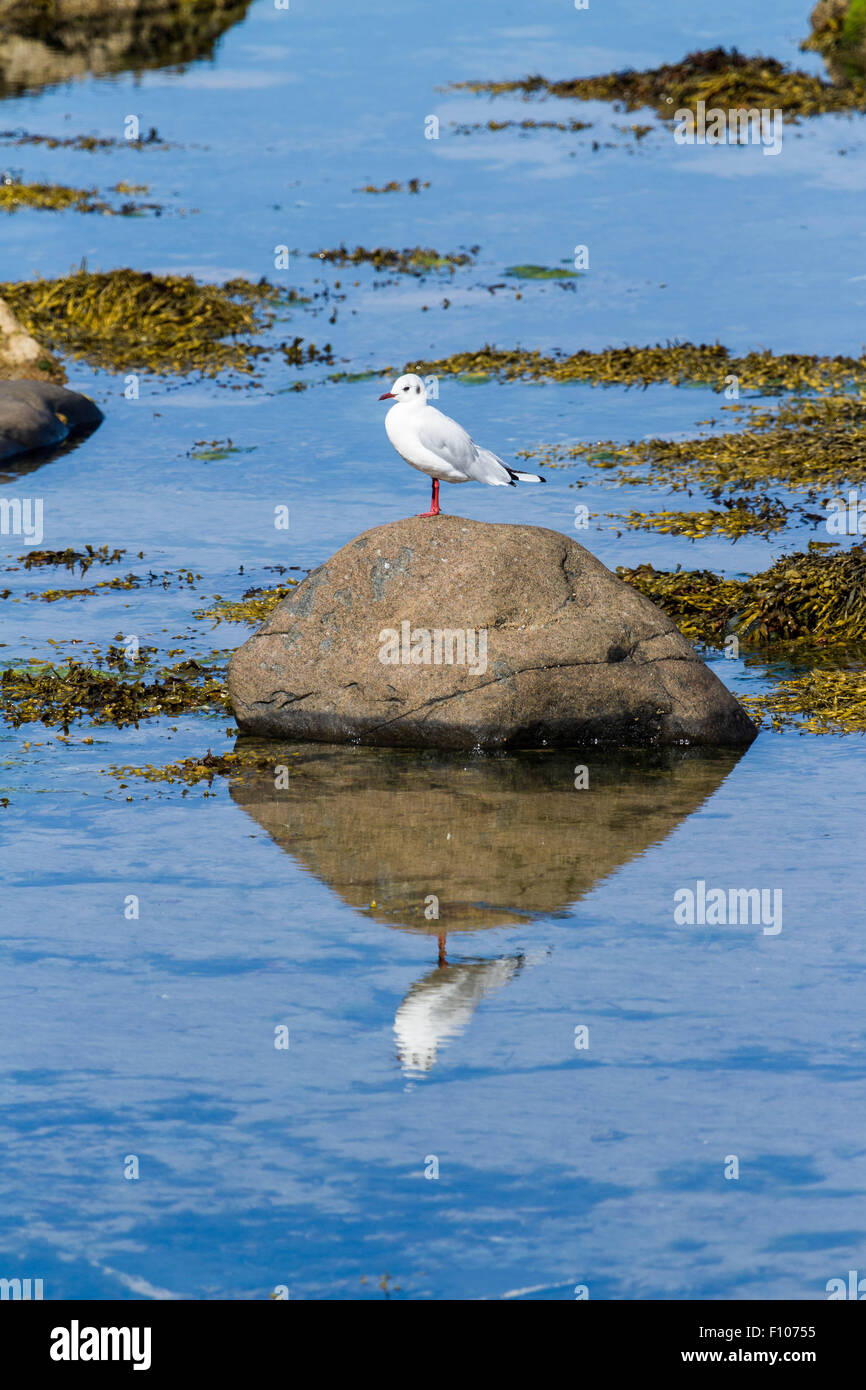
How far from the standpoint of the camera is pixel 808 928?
402 inches

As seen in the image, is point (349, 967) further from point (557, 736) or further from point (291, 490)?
point (291, 490)

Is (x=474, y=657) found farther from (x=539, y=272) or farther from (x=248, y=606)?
(x=539, y=272)

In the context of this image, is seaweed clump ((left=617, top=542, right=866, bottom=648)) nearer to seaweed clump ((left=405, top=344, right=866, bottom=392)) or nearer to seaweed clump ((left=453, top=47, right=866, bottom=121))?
seaweed clump ((left=405, top=344, right=866, bottom=392))

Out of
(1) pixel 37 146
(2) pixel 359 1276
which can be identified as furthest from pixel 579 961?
(1) pixel 37 146

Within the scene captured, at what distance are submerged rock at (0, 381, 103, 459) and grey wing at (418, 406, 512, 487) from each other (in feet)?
29.1

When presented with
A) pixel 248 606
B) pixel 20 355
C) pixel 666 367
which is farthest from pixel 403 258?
pixel 248 606

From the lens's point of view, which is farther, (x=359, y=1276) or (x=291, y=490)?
(x=291, y=490)

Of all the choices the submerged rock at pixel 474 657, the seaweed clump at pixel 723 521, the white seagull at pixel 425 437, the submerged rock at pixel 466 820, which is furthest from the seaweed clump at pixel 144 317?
the submerged rock at pixel 466 820

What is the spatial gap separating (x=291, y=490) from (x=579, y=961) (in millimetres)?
9912

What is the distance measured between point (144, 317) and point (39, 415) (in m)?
4.57

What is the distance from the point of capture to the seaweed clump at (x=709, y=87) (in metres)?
40.2

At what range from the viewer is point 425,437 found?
1277 cm

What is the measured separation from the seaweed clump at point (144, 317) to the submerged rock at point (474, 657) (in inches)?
474
